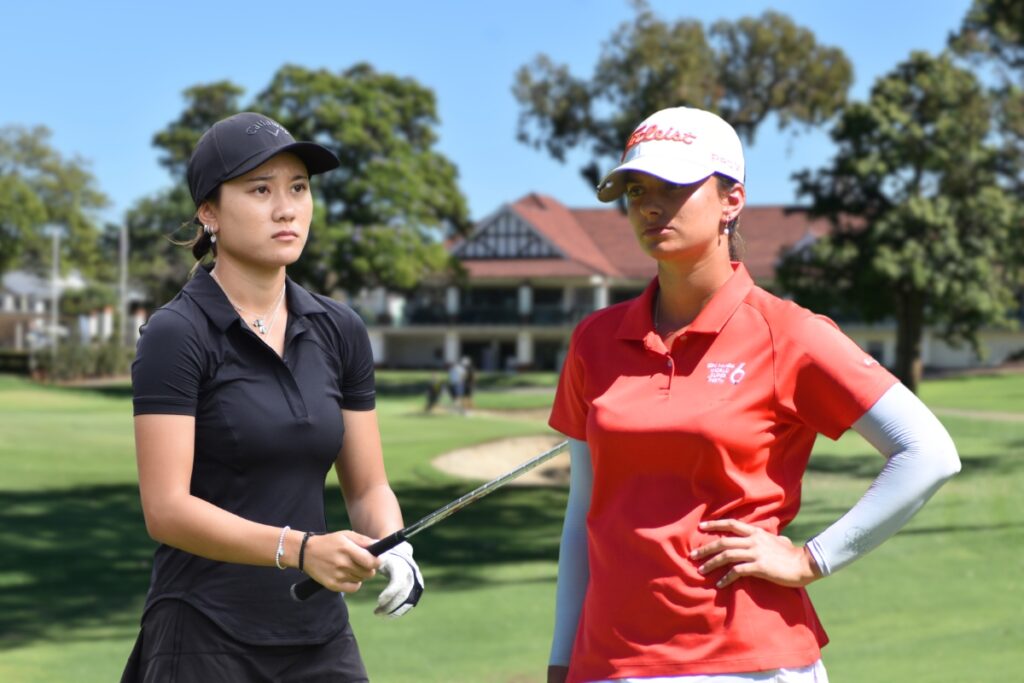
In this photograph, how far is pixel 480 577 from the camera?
50.7ft

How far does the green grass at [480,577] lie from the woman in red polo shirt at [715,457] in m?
6.45

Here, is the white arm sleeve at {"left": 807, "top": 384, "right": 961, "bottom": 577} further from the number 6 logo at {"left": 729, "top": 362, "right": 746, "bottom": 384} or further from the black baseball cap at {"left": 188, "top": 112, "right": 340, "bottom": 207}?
the black baseball cap at {"left": 188, "top": 112, "right": 340, "bottom": 207}

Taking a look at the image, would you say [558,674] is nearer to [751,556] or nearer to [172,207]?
[751,556]

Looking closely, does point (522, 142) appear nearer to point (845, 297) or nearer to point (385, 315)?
point (845, 297)

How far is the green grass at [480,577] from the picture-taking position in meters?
10.4

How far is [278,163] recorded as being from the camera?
12.3 ft

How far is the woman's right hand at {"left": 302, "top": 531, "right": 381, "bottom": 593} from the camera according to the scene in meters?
3.45

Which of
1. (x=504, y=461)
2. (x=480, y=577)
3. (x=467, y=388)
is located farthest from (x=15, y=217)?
(x=480, y=577)

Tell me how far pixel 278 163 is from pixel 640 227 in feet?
3.19

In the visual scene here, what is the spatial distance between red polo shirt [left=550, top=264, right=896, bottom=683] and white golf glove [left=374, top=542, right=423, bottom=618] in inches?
19.9

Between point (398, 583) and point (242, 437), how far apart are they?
535mm

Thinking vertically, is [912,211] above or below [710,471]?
above

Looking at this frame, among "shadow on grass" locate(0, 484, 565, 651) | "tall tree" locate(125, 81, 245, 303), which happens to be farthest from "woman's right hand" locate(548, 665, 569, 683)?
"tall tree" locate(125, 81, 245, 303)

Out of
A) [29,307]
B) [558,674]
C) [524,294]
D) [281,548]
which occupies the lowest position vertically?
[558,674]
